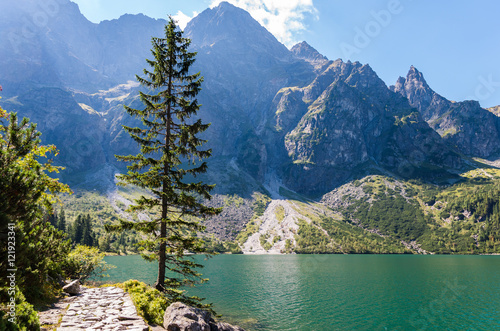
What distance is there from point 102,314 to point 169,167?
33.2 ft

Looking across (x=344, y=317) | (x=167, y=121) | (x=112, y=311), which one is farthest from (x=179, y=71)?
(x=344, y=317)

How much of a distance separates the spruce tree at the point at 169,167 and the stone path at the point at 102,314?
3200 mm

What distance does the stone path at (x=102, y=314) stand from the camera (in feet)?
41.7

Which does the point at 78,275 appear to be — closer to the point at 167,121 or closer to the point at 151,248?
the point at 151,248

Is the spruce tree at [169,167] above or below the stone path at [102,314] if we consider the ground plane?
above

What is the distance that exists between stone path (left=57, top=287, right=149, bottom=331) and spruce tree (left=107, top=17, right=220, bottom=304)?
3.20m

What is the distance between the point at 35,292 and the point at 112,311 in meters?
4.90

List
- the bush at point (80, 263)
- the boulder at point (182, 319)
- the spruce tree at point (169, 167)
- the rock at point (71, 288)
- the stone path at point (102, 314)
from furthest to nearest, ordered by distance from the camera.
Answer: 1. the bush at point (80, 263)
2. the rock at point (71, 288)
3. the spruce tree at point (169, 167)
4. the boulder at point (182, 319)
5. the stone path at point (102, 314)

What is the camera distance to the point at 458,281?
236ft

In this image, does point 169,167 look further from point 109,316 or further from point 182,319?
point 182,319

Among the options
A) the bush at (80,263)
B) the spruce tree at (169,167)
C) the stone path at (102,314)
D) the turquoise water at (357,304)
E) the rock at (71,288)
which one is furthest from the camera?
the turquoise water at (357,304)

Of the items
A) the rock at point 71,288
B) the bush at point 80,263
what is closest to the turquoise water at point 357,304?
the bush at point 80,263

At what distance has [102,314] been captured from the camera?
1462 centimetres

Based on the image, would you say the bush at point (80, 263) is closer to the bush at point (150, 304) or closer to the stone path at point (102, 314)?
the stone path at point (102, 314)
